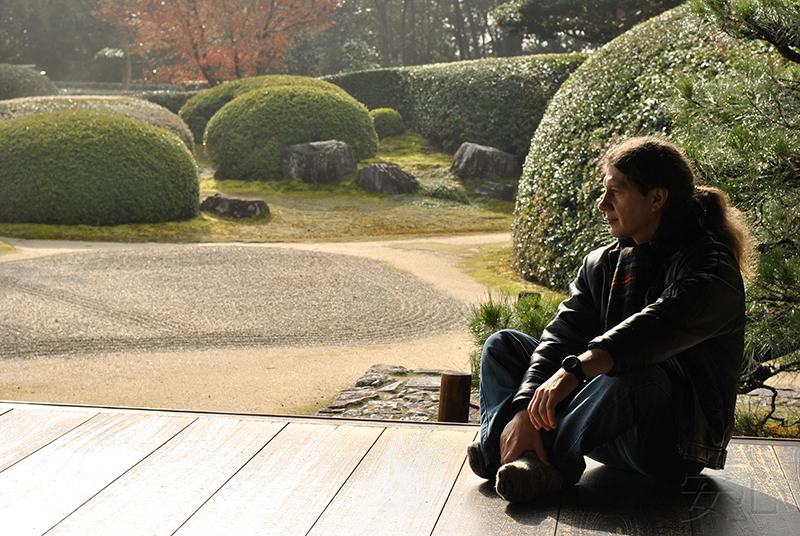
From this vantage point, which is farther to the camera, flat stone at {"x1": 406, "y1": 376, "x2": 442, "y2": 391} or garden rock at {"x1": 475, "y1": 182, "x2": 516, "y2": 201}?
garden rock at {"x1": 475, "y1": 182, "x2": 516, "y2": 201}

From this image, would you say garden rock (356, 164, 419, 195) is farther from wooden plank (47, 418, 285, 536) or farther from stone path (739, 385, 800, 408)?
wooden plank (47, 418, 285, 536)

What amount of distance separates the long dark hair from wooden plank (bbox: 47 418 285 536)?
52.3 inches

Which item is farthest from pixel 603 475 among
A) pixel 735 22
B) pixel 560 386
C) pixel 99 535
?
pixel 735 22

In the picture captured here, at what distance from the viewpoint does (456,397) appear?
8.35ft

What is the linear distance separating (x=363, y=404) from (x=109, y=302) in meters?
3.10

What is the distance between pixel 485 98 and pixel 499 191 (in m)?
3.21

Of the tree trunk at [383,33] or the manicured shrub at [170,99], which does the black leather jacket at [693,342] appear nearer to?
the manicured shrub at [170,99]

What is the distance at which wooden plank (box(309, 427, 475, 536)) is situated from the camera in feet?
5.34

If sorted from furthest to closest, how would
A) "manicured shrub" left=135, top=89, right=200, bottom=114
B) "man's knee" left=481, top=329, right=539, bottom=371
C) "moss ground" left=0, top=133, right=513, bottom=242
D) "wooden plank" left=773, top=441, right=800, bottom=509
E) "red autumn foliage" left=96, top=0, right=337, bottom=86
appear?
"red autumn foliage" left=96, top=0, right=337, bottom=86, "manicured shrub" left=135, top=89, right=200, bottom=114, "moss ground" left=0, top=133, right=513, bottom=242, "man's knee" left=481, top=329, right=539, bottom=371, "wooden plank" left=773, top=441, right=800, bottom=509

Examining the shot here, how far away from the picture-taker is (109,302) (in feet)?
18.8

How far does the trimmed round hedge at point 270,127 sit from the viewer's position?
14000 mm

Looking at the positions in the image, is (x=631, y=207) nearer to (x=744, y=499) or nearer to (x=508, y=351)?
(x=508, y=351)

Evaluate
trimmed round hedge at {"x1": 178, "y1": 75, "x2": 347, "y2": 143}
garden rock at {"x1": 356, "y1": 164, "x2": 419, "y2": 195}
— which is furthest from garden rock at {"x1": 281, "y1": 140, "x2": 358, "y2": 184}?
trimmed round hedge at {"x1": 178, "y1": 75, "x2": 347, "y2": 143}

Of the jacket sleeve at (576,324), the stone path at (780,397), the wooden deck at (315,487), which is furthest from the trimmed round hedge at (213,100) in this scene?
the jacket sleeve at (576,324)
